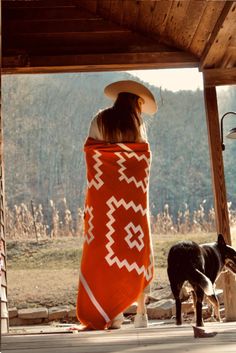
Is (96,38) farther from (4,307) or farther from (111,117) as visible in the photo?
(4,307)

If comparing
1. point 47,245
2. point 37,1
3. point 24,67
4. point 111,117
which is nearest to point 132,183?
point 111,117

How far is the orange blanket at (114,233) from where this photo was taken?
3.66 metres

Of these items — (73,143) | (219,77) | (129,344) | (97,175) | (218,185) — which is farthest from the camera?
(73,143)

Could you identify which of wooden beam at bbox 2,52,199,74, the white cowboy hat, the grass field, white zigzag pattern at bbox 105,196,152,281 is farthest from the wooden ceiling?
the grass field

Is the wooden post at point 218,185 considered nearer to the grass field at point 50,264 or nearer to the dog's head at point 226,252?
the dog's head at point 226,252

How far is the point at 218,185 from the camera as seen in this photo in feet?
16.1

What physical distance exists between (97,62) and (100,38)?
281mm

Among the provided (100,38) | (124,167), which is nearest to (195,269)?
(124,167)

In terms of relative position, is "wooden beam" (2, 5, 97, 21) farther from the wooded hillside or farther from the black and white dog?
the wooded hillside

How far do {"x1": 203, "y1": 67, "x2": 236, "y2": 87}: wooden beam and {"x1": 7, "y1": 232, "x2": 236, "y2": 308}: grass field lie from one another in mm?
2214

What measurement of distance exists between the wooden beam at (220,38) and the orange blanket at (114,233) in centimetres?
122

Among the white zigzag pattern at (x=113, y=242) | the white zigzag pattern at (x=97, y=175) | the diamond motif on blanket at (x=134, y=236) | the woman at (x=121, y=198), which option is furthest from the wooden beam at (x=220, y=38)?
the diamond motif on blanket at (x=134, y=236)

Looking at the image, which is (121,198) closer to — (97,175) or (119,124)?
(97,175)

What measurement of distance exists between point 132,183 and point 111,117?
48 centimetres
